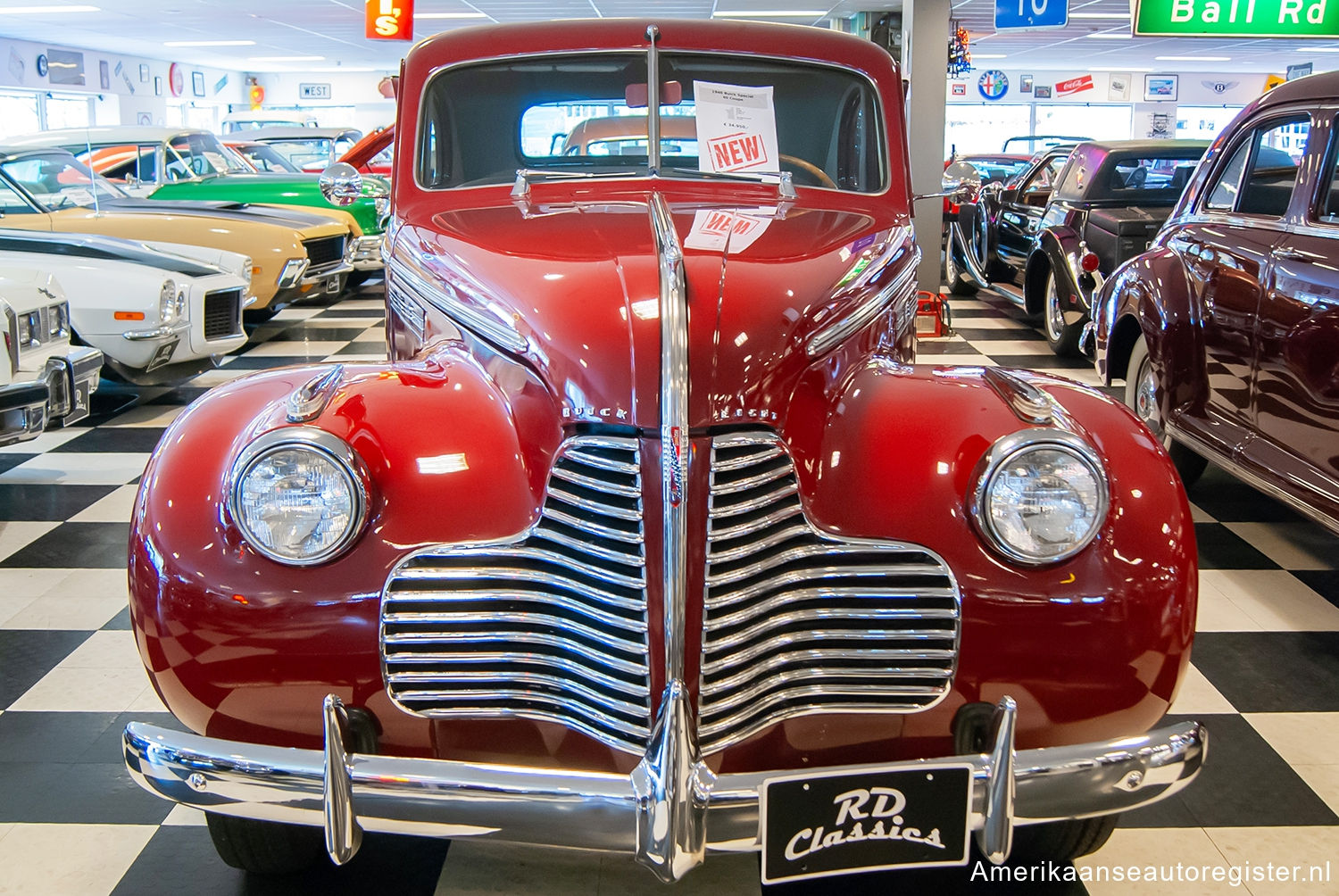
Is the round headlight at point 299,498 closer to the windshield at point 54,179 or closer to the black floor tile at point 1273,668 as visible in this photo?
the black floor tile at point 1273,668

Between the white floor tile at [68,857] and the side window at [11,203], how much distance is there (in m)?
5.01

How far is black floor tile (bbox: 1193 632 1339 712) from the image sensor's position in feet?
8.84

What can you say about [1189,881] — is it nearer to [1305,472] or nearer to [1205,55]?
[1305,472]

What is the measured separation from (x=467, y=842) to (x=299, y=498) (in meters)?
0.80

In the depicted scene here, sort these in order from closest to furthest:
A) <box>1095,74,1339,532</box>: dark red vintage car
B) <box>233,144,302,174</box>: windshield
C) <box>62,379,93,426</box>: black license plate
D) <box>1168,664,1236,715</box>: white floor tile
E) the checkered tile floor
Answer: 1. the checkered tile floor
2. <box>1168,664,1236,715</box>: white floor tile
3. <box>1095,74,1339,532</box>: dark red vintage car
4. <box>62,379,93,426</box>: black license plate
5. <box>233,144,302,174</box>: windshield

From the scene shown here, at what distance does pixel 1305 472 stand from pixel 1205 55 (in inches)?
909

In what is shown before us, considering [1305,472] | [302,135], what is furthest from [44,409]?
[302,135]

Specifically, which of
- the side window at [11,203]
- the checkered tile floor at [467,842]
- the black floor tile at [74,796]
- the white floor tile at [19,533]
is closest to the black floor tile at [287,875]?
the checkered tile floor at [467,842]

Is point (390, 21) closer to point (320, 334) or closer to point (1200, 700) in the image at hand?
point (320, 334)

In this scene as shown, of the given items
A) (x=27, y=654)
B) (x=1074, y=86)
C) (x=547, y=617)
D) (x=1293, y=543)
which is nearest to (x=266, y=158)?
(x=27, y=654)

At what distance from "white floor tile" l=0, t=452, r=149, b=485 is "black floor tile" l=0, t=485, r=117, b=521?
0.24ft

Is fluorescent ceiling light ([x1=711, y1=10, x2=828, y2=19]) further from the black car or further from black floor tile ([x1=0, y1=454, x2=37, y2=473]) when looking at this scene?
black floor tile ([x1=0, y1=454, x2=37, y2=473])

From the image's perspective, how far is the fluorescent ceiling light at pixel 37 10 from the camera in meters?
16.0

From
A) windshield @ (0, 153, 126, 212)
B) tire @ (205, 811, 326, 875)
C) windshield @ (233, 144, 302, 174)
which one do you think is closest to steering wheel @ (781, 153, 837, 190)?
tire @ (205, 811, 326, 875)
